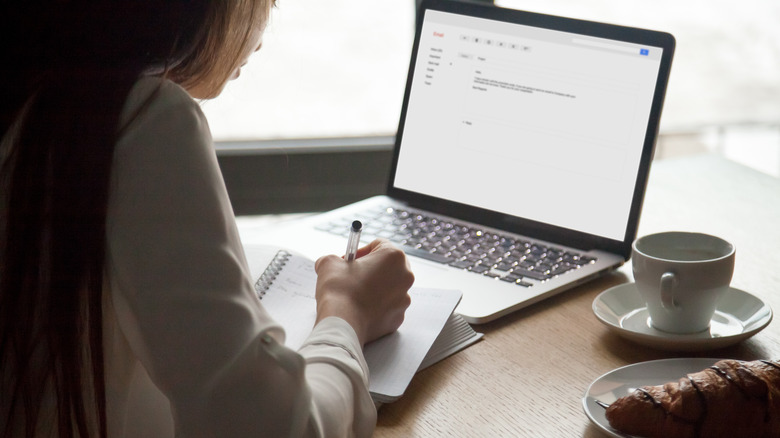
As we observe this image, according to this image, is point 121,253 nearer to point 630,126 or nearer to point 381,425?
point 381,425

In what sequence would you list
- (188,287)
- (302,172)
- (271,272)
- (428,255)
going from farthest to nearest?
(302,172)
(428,255)
(271,272)
(188,287)

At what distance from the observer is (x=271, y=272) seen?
911mm

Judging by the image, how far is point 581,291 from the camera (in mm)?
935

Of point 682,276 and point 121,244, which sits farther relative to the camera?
point 682,276

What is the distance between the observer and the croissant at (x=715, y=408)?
0.59 metres

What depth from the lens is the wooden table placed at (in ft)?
2.17

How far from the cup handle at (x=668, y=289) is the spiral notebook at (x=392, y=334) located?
20 centimetres

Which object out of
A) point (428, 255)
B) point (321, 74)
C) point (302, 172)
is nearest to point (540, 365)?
point (428, 255)

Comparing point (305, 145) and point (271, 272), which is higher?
point (271, 272)

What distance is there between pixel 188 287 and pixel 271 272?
0.41 m

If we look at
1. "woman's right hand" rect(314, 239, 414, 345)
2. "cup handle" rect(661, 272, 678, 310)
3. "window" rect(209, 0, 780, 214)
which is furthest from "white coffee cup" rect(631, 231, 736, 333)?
"window" rect(209, 0, 780, 214)

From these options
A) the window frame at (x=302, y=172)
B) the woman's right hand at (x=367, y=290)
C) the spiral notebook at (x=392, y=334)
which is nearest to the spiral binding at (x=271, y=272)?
the spiral notebook at (x=392, y=334)

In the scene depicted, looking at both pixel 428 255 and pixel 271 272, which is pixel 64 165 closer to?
pixel 271 272

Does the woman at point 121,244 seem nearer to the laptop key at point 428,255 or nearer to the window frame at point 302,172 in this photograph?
the laptop key at point 428,255
